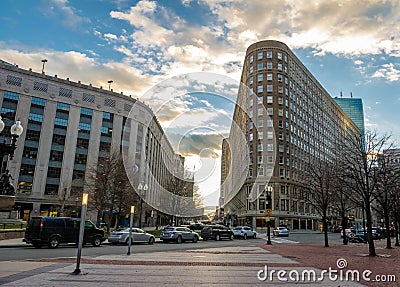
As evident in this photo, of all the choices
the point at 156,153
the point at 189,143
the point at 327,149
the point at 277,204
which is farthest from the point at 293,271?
the point at 327,149

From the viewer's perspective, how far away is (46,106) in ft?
225

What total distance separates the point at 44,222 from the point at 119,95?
59.2 meters

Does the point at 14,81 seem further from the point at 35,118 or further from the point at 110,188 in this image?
the point at 110,188

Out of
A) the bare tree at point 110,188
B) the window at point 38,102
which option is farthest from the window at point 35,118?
the bare tree at point 110,188

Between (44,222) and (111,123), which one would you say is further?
(111,123)

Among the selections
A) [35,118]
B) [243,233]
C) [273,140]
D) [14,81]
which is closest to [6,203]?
[243,233]

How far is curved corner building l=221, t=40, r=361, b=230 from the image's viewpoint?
79938mm

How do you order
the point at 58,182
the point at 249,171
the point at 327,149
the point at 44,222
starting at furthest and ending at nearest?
the point at 327,149 < the point at 249,171 < the point at 58,182 < the point at 44,222

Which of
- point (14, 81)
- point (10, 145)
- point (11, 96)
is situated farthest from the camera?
point (14, 81)

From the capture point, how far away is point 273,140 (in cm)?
7994

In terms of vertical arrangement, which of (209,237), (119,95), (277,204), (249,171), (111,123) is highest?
(119,95)

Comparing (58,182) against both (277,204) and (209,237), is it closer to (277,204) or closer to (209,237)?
(209,237)

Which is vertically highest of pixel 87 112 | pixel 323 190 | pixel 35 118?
pixel 87 112

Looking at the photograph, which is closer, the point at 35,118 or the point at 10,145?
the point at 10,145
